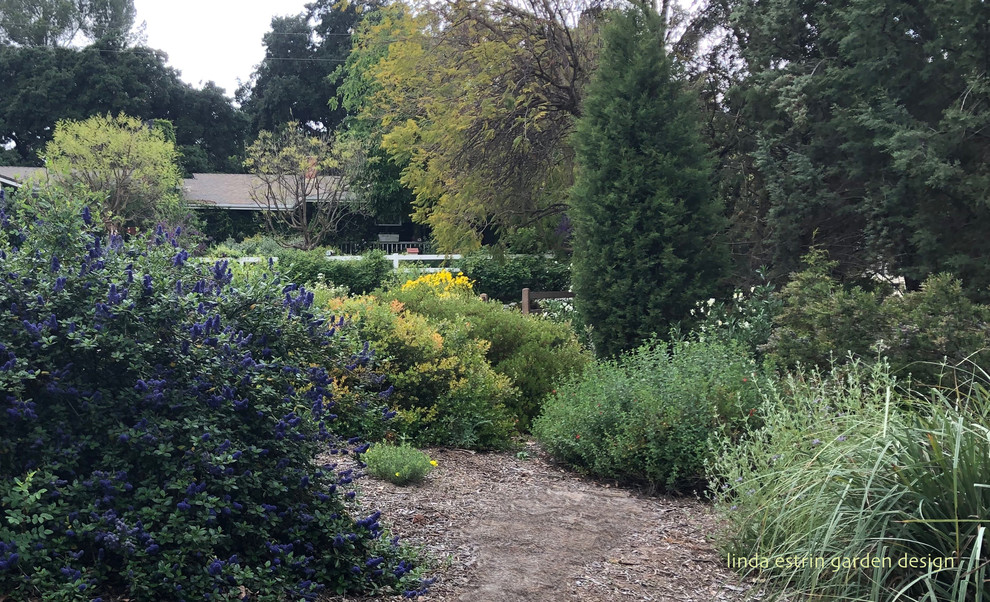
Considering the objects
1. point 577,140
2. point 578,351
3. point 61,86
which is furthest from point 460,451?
point 61,86

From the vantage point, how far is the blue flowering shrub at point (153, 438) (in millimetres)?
2486

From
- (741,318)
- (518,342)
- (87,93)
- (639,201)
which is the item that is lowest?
(518,342)

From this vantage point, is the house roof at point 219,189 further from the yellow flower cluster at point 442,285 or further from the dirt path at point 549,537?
the dirt path at point 549,537

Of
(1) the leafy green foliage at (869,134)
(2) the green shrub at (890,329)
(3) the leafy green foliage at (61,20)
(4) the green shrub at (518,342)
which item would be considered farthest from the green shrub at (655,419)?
(3) the leafy green foliage at (61,20)

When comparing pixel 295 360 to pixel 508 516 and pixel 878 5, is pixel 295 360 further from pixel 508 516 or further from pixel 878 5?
pixel 878 5

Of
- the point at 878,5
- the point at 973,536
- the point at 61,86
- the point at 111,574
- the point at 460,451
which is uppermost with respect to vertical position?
the point at 61,86

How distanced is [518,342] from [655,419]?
2.58 meters

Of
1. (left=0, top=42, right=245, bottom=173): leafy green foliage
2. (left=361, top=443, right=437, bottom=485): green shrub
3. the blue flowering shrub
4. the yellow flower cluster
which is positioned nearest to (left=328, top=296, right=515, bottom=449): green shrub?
(left=361, top=443, right=437, bottom=485): green shrub

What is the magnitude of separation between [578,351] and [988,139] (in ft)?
19.6

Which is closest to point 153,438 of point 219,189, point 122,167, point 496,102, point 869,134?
point 869,134

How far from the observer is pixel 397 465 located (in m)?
4.53

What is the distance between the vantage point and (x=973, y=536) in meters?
2.71

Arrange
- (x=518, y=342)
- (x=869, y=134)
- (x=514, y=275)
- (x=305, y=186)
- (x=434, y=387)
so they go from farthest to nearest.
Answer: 1. (x=305, y=186)
2. (x=514, y=275)
3. (x=869, y=134)
4. (x=518, y=342)
5. (x=434, y=387)

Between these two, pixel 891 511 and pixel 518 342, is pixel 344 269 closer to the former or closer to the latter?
pixel 518 342
